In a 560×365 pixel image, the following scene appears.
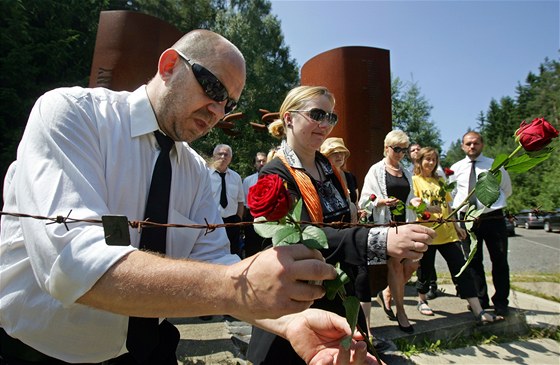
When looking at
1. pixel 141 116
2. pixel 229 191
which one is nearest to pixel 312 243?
pixel 141 116

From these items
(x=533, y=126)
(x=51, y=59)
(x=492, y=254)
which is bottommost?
(x=492, y=254)

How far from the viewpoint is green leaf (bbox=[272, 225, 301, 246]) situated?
2.84 ft

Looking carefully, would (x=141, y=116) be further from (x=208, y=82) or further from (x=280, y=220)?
(x=280, y=220)

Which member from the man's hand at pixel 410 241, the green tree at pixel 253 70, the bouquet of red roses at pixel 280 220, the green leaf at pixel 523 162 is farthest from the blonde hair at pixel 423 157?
the green tree at pixel 253 70

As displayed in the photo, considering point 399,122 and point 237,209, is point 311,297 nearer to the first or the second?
point 237,209

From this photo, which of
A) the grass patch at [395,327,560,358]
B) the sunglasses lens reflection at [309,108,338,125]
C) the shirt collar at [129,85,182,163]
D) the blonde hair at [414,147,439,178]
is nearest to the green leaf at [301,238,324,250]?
the shirt collar at [129,85,182,163]

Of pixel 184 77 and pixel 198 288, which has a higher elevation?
pixel 184 77

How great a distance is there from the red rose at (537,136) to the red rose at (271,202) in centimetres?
80

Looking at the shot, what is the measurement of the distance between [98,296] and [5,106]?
1422 cm

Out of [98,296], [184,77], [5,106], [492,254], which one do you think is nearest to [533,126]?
[184,77]

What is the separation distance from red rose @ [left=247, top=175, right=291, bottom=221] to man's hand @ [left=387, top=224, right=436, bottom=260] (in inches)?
25.8

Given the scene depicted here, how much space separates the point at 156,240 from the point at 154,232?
0.03m

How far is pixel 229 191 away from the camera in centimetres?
574

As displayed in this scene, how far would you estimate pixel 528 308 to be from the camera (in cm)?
515
